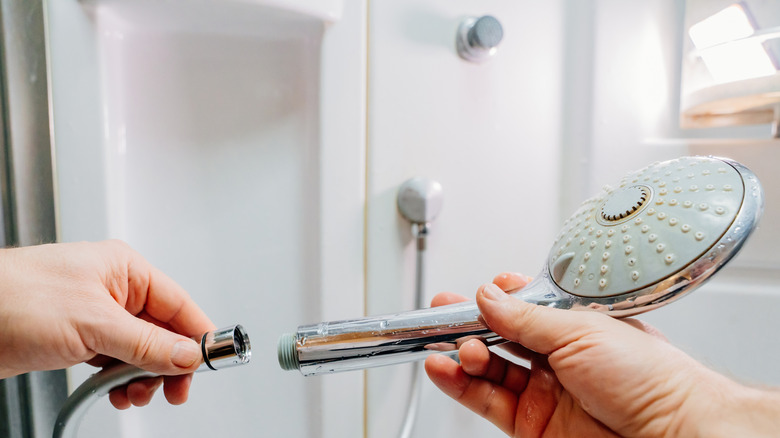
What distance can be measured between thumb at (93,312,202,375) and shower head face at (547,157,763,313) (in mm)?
306

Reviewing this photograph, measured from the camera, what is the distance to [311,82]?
0.56 m

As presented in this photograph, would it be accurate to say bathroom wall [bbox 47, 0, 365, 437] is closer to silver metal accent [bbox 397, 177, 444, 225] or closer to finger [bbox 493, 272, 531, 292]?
silver metal accent [bbox 397, 177, 444, 225]

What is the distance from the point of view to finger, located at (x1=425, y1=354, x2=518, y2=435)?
15.9 inches

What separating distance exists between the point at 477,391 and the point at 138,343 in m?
0.29

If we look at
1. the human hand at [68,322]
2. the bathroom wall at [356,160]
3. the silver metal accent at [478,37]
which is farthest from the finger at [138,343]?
the silver metal accent at [478,37]

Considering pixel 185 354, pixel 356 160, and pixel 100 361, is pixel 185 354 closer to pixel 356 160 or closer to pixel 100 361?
pixel 100 361

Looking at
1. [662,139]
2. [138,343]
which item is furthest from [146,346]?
[662,139]

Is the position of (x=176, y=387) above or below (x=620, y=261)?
below

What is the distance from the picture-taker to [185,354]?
354 millimetres

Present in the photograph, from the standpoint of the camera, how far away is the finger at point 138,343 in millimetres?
343

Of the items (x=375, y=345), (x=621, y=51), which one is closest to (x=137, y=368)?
(x=375, y=345)

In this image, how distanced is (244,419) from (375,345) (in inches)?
14.2

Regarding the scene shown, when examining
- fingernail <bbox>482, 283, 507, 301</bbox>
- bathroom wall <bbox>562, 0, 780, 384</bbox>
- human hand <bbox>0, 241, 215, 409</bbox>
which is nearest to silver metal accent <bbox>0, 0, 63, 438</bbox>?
human hand <bbox>0, 241, 215, 409</bbox>

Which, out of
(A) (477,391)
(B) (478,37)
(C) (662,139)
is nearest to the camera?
(A) (477,391)
